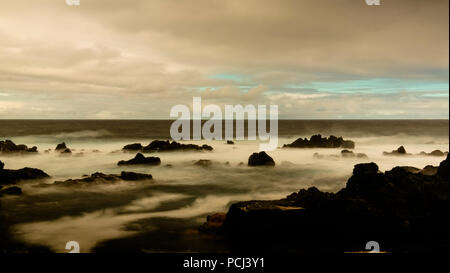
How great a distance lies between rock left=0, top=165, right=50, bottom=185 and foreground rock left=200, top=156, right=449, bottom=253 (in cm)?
768

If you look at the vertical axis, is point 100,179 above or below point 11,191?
above

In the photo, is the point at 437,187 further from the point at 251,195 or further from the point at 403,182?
the point at 251,195

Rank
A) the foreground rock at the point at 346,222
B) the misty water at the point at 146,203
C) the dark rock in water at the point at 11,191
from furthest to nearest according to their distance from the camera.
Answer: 1. the dark rock in water at the point at 11,191
2. the misty water at the point at 146,203
3. the foreground rock at the point at 346,222

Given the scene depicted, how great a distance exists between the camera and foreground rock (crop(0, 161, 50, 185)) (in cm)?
1019

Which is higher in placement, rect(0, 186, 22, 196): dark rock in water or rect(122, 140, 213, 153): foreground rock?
rect(122, 140, 213, 153): foreground rock

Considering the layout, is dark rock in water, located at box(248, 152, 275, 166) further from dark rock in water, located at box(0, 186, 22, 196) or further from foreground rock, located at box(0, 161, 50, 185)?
dark rock in water, located at box(0, 186, 22, 196)

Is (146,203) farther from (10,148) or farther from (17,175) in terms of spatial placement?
(10,148)

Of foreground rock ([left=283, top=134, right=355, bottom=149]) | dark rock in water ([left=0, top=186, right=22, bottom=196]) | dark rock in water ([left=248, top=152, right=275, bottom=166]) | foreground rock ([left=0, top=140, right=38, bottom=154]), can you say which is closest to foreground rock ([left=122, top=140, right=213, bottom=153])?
foreground rock ([left=0, top=140, right=38, bottom=154])

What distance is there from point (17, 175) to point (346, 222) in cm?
1053

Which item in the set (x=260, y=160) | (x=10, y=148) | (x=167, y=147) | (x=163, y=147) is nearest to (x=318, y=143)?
(x=260, y=160)

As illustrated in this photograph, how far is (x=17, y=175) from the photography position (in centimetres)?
1052

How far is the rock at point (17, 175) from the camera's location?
33.5 ft

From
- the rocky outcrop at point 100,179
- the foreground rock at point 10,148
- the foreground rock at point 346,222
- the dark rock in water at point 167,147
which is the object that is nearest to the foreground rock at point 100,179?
the rocky outcrop at point 100,179

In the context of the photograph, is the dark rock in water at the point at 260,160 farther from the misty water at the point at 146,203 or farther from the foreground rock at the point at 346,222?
the foreground rock at the point at 346,222
